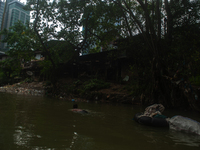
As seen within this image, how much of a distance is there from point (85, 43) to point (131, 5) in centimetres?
556

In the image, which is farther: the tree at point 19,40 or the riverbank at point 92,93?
the tree at point 19,40

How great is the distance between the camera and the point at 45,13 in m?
13.5

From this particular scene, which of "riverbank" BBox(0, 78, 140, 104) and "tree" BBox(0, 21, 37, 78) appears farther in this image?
"tree" BBox(0, 21, 37, 78)

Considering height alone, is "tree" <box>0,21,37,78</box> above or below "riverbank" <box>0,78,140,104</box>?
above

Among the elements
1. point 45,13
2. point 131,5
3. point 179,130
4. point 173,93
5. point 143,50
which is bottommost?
point 179,130

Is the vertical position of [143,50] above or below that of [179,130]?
above

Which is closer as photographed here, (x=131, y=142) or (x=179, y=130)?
(x=131, y=142)

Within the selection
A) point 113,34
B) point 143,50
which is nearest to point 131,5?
point 113,34

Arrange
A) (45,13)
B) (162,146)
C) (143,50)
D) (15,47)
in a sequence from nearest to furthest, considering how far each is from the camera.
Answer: (162,146) < (143,50) < (45,13) < (15,47)

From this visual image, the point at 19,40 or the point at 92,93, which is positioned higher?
the point at 19,40

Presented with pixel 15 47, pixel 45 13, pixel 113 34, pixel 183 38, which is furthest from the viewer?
pixel 15 47

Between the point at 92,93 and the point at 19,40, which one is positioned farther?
the point at 19,40

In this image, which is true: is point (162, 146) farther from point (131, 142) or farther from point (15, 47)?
point (15, 47)

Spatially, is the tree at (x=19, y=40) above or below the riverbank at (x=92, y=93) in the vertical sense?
above
